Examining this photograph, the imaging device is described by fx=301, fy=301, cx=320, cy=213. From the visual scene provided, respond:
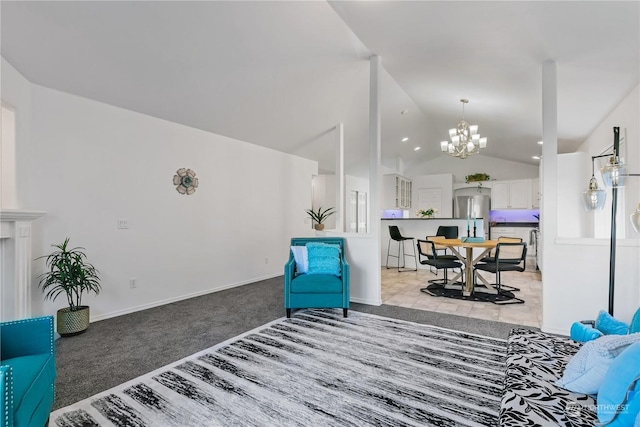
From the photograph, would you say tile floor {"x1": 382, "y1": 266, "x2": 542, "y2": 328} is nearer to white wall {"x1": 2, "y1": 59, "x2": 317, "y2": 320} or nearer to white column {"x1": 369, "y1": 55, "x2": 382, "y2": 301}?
white column {"x1": 369, "y1": 55, "x2": 382, "y2": 301}

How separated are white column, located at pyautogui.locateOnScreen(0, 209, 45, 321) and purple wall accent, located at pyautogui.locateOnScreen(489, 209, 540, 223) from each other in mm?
10397

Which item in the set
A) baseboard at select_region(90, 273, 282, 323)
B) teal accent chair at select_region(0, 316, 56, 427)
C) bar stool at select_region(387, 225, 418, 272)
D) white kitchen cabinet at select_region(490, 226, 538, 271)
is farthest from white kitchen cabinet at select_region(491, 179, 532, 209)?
teal accent chair at select_region(0, 316, 56, 427)

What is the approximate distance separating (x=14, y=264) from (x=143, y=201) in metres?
1.50

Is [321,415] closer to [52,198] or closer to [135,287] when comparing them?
[135,287]

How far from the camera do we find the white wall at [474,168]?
Answer: 889 centimetres

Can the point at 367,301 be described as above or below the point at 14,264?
below

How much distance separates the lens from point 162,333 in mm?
3102

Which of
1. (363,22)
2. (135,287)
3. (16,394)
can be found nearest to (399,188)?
(363,22)

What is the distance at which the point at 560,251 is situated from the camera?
3068mm

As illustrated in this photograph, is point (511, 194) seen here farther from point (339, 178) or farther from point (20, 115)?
point (20, 115)

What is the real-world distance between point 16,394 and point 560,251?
415 centimetres

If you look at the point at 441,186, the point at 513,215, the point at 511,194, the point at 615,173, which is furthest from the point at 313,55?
the point at 513,215

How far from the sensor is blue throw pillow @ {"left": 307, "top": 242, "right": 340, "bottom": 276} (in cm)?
367

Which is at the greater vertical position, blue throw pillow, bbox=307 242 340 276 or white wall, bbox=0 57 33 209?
white wall, bbox=0 57 33 209
